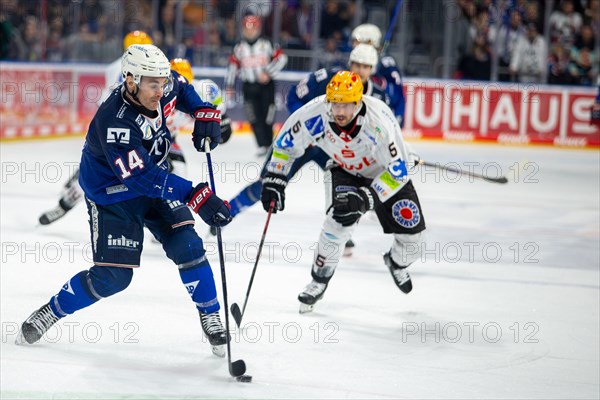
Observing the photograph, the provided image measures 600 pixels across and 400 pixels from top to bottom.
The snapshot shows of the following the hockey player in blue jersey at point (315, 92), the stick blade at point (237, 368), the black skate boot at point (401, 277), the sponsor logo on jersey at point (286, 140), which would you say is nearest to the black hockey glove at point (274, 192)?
the sponsor logo on jersey at point (286, 140)

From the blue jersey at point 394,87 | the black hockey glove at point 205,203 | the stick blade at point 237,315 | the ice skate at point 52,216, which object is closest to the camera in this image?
the black hockey glove at point 205,203

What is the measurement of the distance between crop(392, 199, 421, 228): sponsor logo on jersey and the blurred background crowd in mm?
7791

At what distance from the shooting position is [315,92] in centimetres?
636

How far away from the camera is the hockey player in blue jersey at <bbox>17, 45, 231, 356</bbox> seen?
12.2 ft

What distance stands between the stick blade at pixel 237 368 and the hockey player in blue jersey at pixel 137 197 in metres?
0.27

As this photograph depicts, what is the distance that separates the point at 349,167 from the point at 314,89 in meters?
1.55

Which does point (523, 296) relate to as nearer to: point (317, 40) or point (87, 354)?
point (87, 354)

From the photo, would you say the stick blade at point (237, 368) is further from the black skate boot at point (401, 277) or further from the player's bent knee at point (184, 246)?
the black skate boot at point (401, 277)

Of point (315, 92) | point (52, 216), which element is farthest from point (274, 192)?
point (52, 216)

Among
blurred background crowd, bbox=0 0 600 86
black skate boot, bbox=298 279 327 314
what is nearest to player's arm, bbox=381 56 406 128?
black skate boot, bbox=298 279 327 314

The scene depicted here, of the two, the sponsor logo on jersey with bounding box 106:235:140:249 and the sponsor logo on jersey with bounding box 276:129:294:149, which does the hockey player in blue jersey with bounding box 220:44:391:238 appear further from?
the sponsor logo on jersey with bounding box 106:235:140:249

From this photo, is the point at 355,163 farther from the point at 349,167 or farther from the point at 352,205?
the point at 352,205

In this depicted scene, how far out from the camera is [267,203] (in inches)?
182

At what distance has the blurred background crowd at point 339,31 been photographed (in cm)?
1227
